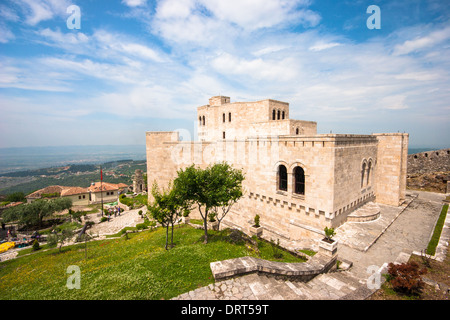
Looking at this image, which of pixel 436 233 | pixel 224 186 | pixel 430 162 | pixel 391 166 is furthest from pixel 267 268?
pixel 430 162

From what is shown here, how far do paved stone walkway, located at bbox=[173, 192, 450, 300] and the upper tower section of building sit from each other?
33.3 feet

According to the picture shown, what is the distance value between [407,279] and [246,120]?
20870 mm

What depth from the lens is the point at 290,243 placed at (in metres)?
13.6

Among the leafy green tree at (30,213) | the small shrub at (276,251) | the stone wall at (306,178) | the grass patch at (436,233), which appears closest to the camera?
the small shrub at (276,251)

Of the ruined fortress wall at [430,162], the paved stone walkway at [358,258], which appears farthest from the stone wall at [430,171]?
the paved stone walkway at [358,258]

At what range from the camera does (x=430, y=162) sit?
29.1 m

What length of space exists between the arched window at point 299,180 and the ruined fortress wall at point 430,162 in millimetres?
27466

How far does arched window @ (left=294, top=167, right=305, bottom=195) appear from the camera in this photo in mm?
14977

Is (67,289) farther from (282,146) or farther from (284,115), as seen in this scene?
(284,115)

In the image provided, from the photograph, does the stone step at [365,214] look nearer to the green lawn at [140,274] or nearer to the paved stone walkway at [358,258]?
the paved stone walkway at [358,258]

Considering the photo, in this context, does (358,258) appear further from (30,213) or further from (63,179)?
(63,179)

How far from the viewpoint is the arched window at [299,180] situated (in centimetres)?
1498
